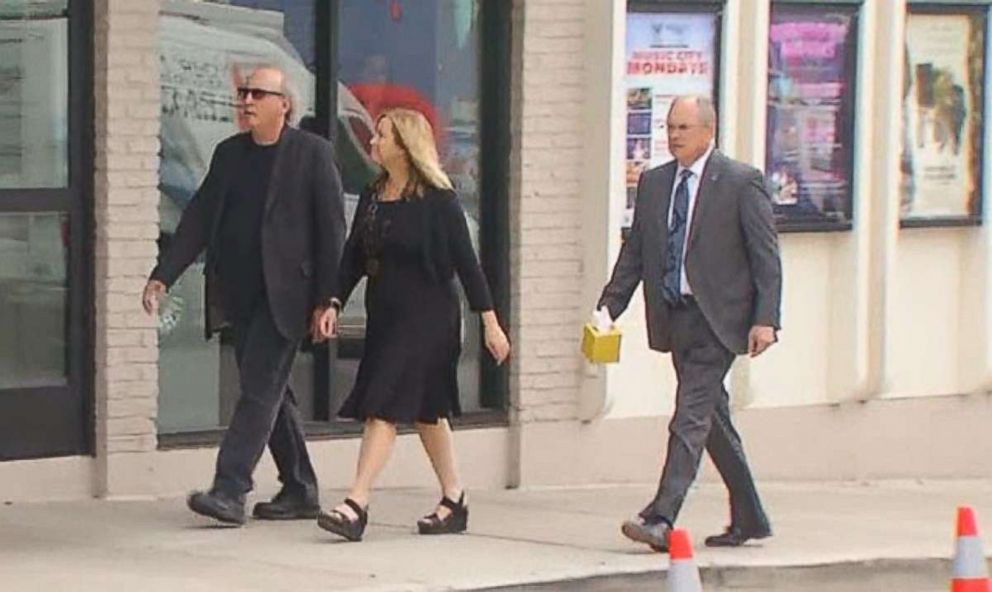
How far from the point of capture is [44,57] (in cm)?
1162

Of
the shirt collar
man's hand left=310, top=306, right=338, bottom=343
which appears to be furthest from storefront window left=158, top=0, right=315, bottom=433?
the shirt collar

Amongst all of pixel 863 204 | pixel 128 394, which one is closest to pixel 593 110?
pixel 863 204

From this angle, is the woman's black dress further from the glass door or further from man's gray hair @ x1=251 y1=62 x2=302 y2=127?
the glass door

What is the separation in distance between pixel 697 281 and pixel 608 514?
195 cm

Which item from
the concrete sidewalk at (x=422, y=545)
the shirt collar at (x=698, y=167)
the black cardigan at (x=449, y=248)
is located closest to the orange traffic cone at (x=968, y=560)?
the concrete sidewalk at (x=422, y=545)

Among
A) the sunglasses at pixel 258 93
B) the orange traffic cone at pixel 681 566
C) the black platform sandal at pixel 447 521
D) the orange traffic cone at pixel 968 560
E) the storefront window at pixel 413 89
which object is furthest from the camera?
the storefront window at pixel 413 89

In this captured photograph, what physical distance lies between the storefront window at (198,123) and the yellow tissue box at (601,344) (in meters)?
2.28

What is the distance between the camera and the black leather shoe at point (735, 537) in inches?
436

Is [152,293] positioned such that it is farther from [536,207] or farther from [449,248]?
[536,207]

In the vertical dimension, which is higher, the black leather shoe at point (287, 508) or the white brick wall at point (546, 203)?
the white brick wall at point (546, 203)

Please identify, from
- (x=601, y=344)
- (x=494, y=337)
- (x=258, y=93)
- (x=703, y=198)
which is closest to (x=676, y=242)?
(x=703, y=198)

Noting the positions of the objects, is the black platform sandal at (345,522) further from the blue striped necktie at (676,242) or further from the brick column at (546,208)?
the brick column at (546,208)

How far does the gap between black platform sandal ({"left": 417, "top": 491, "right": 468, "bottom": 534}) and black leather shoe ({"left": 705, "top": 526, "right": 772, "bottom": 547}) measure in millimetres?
1054

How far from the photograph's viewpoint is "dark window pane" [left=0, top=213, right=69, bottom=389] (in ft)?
38.1
